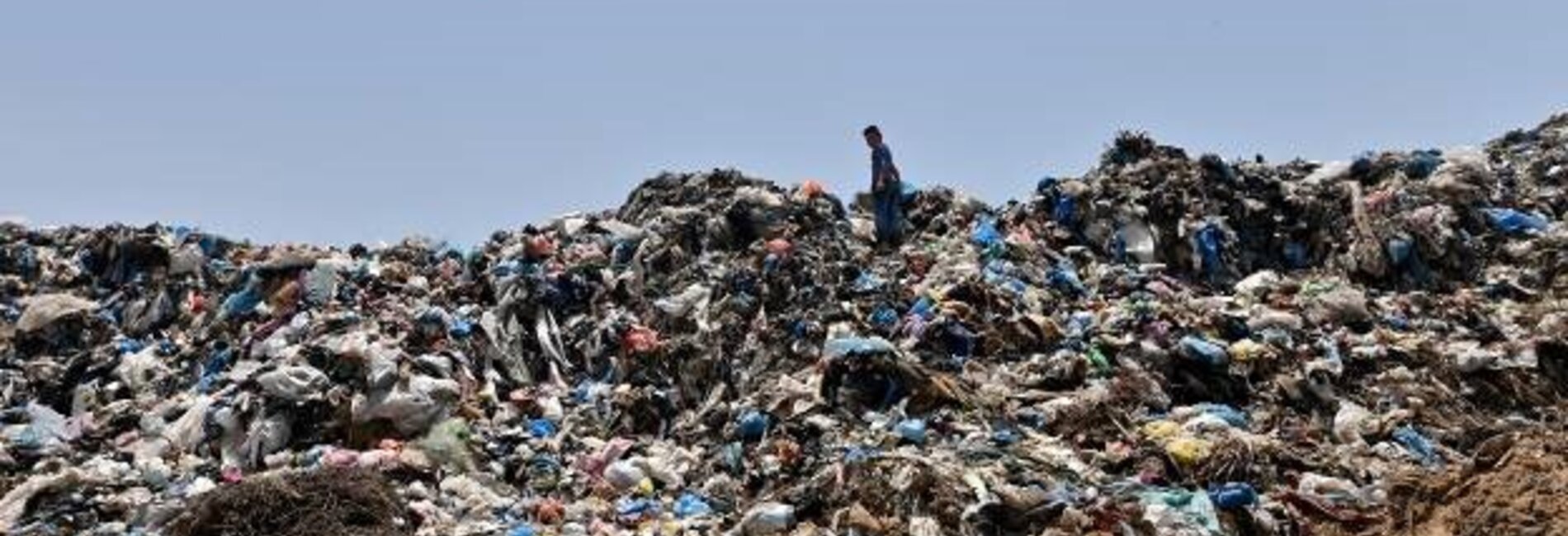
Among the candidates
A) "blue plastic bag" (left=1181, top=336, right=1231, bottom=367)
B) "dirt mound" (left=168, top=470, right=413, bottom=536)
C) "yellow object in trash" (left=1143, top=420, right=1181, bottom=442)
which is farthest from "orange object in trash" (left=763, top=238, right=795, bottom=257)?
"dirt mound" (left=168, top=470, right=413, bottom=536)

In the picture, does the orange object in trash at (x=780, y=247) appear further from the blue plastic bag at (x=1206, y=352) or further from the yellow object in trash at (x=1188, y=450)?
the yellow object in trash at (x=1188, y=450)

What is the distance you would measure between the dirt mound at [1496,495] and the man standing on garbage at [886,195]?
5462mm

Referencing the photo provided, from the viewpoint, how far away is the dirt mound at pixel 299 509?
636 cm

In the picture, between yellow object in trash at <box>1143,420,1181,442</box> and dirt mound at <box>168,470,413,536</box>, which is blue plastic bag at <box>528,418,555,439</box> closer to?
dirt mound at <box>168,470,413,536</box>

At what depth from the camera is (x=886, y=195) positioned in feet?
38.5

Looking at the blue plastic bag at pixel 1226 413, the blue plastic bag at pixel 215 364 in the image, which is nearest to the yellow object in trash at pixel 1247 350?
the blue plastic bag at pixel 1226 413

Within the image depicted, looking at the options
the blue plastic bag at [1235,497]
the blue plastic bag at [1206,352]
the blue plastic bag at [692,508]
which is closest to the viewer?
the blue plastic bag at [1235,497]

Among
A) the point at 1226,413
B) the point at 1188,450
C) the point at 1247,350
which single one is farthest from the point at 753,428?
the point at 1247,350

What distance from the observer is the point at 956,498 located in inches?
253

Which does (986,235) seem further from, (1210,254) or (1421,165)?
(1421,165)

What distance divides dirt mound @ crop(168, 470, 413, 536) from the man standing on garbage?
18.8ft

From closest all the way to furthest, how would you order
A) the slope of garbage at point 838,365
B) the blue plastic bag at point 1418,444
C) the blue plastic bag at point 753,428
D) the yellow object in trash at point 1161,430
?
1. the slope of garbage at point 838,365
2. the blue plastic bag at point 1418,444
3. the yellow object in trash at point 1161,430
4. the blue plastic bag at point 753,428

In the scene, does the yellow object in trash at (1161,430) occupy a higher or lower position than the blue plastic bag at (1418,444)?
higher

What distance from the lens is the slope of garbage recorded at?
21.9 ft
